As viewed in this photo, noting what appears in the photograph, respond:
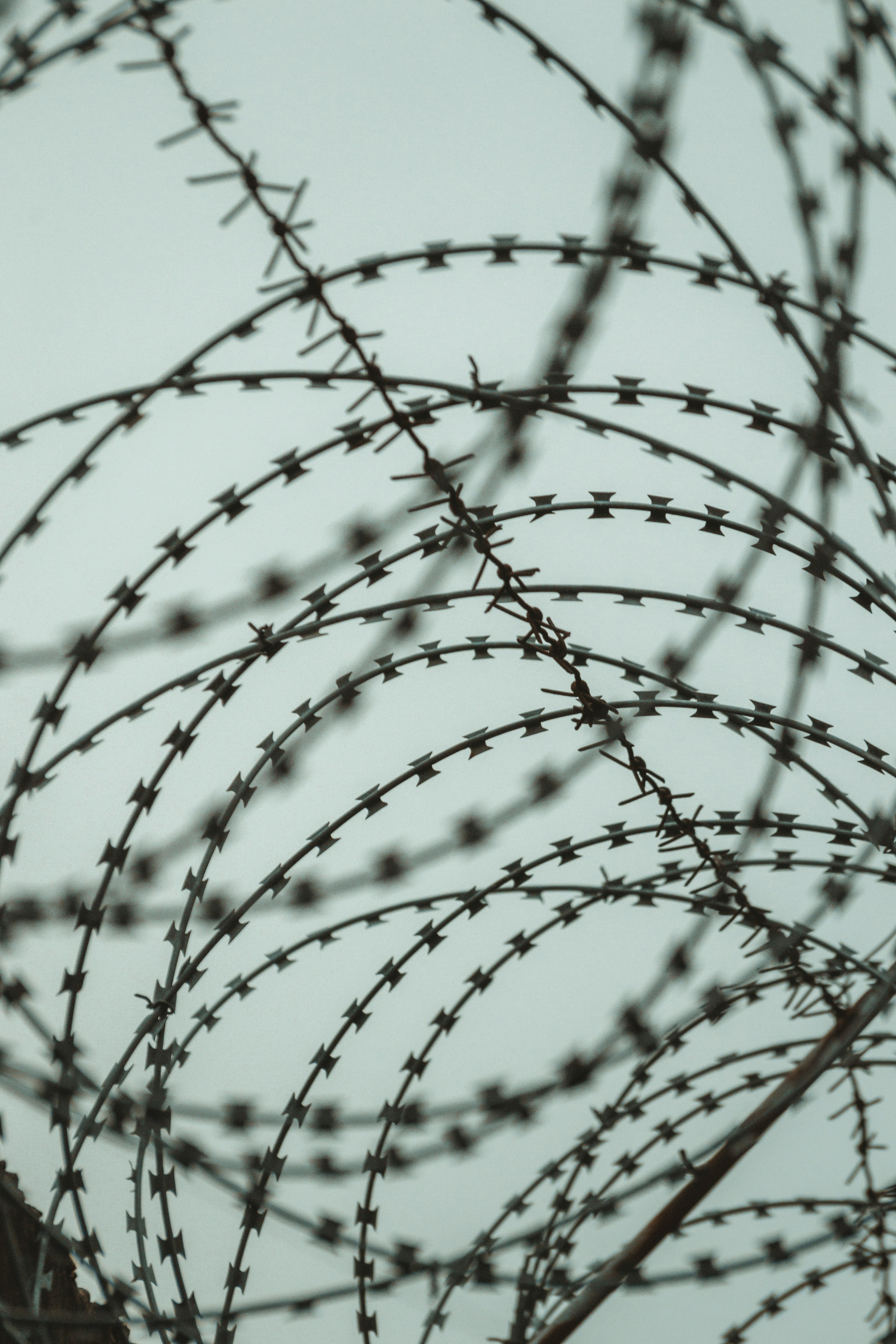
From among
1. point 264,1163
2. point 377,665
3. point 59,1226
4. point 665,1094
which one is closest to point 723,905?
point 665,1094

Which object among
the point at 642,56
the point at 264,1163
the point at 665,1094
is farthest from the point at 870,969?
the point at 642,56

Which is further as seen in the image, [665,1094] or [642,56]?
[665,1094]

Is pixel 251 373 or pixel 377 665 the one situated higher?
pixel 251 373

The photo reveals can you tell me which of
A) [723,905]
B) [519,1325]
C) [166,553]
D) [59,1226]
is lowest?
[519,1325]

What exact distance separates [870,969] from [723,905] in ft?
2.42

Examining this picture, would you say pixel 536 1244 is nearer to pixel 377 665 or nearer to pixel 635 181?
pixel 377 665

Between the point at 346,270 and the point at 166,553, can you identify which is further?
the point at 166,553

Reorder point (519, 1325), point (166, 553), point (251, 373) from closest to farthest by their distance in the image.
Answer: point (251, 373) → point (166, 553) → point (519, 1325)

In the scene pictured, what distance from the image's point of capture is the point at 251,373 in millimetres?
3436

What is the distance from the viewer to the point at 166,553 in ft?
12.3

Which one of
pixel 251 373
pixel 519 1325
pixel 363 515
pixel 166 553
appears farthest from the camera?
pixel 519 1325

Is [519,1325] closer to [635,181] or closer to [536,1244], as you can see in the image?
[536,1244]

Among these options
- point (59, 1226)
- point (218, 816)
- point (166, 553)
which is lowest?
point (59, 1226)

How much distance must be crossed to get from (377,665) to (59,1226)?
275 centimetres
